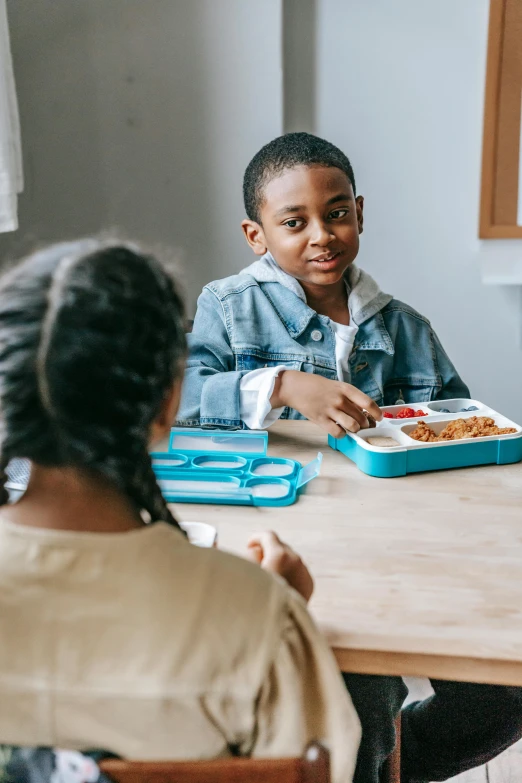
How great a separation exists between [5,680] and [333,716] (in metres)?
0.23

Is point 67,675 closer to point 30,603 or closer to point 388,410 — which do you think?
point 30,603

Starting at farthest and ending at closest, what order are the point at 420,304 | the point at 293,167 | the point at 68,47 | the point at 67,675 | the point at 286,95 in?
1. the point at 420,304
2. the point at 286,95
3. the point at 68,47
4. the point at 293,167
5. the point at 67,675

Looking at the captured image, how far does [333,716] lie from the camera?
21.8 inches

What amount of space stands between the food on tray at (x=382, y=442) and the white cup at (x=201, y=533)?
1.02 feet

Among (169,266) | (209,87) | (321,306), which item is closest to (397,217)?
(209,87)

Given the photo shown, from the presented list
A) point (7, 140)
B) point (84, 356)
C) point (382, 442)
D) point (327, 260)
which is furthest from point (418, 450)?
point (7, 140)

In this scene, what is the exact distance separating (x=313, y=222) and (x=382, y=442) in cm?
48

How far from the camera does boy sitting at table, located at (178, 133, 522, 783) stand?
1.11 m

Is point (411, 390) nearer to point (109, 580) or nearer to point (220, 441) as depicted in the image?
point (220, 441)

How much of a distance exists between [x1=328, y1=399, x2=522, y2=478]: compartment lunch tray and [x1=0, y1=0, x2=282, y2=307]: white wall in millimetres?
1090

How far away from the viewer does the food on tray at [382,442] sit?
1.02 m

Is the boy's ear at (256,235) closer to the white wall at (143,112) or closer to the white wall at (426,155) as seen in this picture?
the white wall at (143,112)

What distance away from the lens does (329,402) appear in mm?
1070

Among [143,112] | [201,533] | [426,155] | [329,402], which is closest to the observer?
[201,533]
